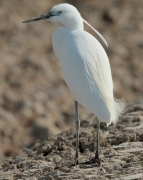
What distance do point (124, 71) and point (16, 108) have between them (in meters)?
3.52

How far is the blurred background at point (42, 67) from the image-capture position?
402 inches

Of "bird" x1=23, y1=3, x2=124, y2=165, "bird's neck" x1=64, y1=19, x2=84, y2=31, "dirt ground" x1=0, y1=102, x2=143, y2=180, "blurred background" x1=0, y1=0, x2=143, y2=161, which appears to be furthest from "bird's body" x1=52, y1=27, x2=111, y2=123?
"blurred background" x1=0, y1=0, x2=143, y2=161

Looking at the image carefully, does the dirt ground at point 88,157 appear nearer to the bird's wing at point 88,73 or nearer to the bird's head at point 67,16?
the bird's wing at point 88,73

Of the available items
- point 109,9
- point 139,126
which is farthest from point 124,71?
point 139,126

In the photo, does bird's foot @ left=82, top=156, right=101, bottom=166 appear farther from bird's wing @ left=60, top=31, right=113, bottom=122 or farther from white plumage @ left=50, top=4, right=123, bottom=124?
bird's wing @ left=60, top=31, right=113, bottom=122

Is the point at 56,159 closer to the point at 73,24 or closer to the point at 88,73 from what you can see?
the point at 88,73

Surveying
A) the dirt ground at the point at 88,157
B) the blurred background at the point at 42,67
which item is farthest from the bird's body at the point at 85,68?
the blurred background at the point at 42,67

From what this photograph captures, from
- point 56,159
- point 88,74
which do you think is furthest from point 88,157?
point 88,74

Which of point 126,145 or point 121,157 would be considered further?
point 126,145

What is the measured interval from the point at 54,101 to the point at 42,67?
146 centimetres

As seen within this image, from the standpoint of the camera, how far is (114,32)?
1549 centimetres

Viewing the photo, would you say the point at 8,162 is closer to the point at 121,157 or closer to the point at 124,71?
the point at 121,157

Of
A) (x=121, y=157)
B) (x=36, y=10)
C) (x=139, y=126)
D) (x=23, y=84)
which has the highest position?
(x=36, y=10)

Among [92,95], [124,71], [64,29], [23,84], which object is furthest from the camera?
[124,71]
